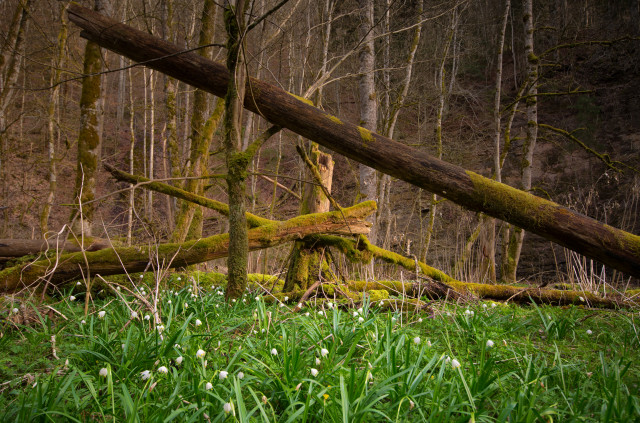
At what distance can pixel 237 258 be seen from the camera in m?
3.52

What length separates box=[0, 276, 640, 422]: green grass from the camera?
1.62 meters

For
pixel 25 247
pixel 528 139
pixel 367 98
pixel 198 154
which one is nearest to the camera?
pixel 25 247

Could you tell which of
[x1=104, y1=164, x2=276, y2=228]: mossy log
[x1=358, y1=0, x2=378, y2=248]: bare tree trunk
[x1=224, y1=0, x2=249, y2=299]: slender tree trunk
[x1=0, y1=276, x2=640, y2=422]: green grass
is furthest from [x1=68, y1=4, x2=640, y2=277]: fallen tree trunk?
[x1=358, y1=0, x2=378, y2=248]: bare tree trunk

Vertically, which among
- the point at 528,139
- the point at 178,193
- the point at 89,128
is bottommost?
the point at 178,193

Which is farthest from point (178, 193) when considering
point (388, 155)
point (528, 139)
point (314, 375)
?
point (528, 139)

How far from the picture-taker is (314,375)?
5.92 feet

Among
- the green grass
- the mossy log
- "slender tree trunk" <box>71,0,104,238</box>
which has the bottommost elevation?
the green grass

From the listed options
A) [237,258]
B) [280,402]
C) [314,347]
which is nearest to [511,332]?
[314,347]

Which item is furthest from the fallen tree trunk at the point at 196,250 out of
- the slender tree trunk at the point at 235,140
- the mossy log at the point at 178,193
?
the slender tree trunk at the point at 235,140

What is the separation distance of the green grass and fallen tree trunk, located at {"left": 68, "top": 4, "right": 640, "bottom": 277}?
84cm

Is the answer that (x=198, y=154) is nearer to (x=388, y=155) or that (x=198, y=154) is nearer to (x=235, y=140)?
Result: (x=235, y=140)

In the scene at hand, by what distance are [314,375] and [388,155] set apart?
8.09 ft

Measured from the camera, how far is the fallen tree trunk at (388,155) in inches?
135

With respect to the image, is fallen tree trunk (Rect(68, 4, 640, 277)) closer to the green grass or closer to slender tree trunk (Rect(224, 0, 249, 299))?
slender tree trunk (Rect(224, 0, 249, 299))
